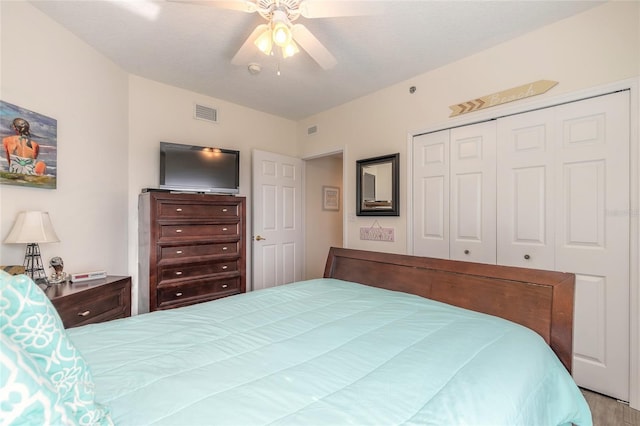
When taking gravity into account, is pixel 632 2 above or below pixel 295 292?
above

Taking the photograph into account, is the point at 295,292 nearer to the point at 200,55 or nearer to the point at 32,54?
the point at 200,55

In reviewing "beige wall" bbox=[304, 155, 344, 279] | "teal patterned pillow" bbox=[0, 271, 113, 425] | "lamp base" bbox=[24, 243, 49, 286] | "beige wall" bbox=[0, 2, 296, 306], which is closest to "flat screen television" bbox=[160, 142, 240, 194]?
"beige wall" bbox=[0, 2, 296, 306]

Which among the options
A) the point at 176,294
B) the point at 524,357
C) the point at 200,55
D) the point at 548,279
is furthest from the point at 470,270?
the point at 200,55

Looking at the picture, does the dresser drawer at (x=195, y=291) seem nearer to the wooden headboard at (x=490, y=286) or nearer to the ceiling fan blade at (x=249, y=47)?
the wooden headboard at (x=490, y=286)

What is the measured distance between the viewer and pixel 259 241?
378cm

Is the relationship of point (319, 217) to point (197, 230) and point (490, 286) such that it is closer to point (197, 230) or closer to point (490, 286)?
point (197, 230)

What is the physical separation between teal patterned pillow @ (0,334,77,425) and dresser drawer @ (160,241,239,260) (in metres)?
2.39

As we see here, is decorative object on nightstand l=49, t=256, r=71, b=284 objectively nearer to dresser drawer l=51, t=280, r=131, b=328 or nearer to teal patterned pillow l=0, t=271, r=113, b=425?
dresser drawer l=51, t=280, r=131, b=328

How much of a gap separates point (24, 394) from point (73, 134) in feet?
8.39

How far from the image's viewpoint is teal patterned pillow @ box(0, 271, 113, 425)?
1.97ft

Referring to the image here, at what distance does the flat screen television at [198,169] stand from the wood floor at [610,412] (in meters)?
3.54

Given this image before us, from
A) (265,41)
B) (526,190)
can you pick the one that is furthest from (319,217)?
(265,41)

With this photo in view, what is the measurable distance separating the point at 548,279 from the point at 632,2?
2003 mm

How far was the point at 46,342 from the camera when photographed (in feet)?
2.06
